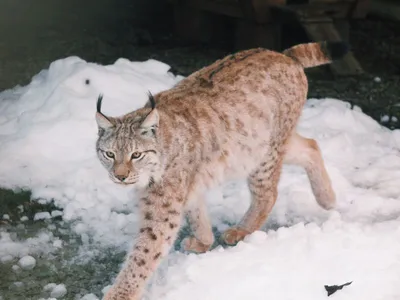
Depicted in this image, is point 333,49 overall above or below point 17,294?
above

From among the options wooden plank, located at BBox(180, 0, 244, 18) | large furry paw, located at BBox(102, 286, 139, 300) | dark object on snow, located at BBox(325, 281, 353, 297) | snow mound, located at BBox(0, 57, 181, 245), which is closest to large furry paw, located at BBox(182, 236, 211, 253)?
snow mound, located at BBox(0, 57, 181, 245)

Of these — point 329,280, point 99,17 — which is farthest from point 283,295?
point 99,17

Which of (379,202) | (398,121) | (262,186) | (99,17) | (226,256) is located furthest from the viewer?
(99,17)

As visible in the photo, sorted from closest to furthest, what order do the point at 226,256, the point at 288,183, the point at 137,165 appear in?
1. the point at 137,165
2. the point at 226,256
3. the point at 288,183

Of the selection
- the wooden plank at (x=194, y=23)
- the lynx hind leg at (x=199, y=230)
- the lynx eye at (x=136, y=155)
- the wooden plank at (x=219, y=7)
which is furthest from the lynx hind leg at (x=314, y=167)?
the wooden plank at (x=194, y=23)

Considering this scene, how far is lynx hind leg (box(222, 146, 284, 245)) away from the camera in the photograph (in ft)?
11.9

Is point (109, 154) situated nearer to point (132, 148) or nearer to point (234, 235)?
point (132, 148)

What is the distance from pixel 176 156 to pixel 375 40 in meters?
5.21

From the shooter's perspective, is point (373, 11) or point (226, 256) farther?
point (373, 11)

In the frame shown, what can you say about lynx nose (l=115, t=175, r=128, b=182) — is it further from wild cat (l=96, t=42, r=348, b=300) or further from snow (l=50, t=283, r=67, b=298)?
snow (l=50, t=283, r=67, b=298)

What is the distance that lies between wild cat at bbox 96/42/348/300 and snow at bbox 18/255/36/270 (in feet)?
2.22

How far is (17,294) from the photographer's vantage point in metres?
3.29

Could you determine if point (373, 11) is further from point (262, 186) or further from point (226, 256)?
point (226, 256)

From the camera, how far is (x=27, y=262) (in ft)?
11.6
